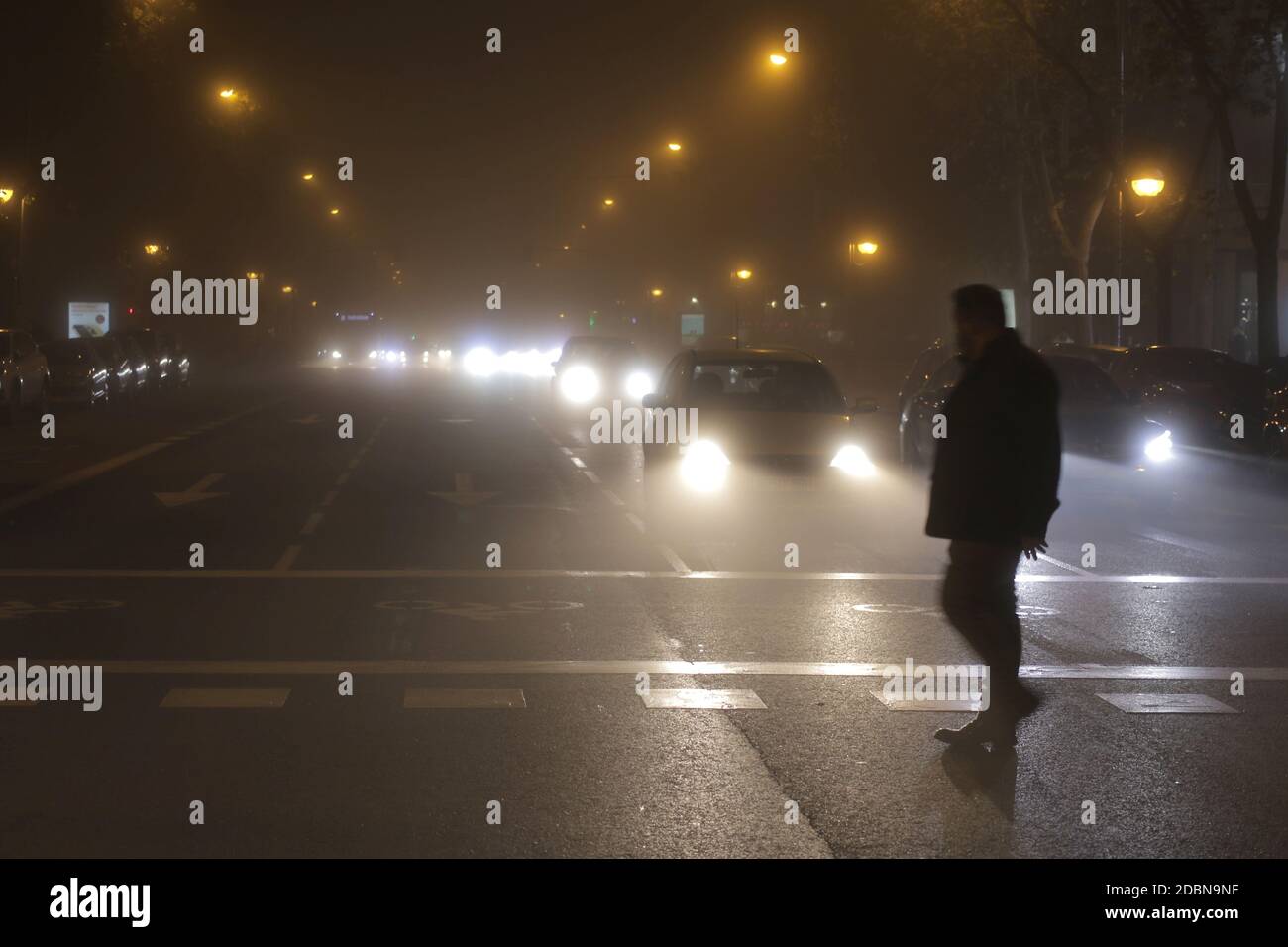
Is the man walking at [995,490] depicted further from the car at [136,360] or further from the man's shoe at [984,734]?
the car at [136,360]

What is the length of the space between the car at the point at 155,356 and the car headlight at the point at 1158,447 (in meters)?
33.5

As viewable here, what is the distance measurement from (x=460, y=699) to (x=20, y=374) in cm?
3025

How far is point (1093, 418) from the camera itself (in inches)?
1001

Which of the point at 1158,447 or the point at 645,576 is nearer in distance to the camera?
the point at 645,576

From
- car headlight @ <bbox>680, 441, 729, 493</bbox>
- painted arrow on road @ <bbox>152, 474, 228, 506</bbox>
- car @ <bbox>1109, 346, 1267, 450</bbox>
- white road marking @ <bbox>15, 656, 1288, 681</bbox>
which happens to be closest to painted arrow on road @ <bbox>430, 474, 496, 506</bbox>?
car headlight @ <bbox>680, 441, 729, 493</bbox>

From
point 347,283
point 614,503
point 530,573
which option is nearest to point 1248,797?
point 530,573

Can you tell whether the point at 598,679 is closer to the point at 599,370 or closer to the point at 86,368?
the point at 86,368

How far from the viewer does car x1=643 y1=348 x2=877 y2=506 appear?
20172 millimetres

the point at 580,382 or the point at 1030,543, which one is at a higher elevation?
the point at 580,382

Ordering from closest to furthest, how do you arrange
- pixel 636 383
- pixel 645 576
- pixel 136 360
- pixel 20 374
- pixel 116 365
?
1. pixel 645 576
2. pixel 20 374
3. pixel 116 365
4. pixel 136 360
5. pixel 636 383

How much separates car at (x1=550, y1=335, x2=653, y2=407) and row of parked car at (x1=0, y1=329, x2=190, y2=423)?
36.9ft
